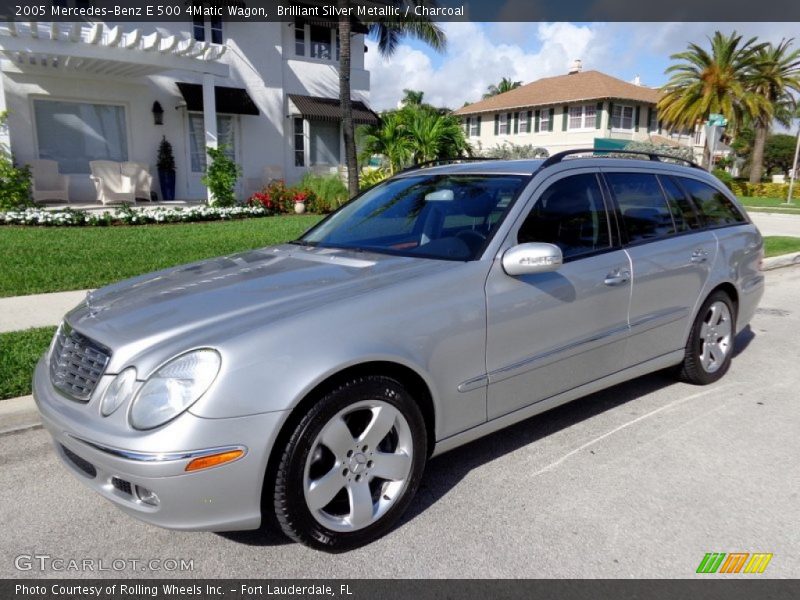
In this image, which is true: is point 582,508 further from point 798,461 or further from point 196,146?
point 196,146

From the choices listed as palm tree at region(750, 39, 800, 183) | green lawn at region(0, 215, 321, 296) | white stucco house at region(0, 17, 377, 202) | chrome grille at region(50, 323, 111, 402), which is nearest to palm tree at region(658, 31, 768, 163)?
palm tree at region(750, 39, 800, 183)

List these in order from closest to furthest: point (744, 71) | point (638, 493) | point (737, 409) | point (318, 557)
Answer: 1. point (318, 557)
2. point (638, 493)
3. point (737, 409)
4. point (744, 71)

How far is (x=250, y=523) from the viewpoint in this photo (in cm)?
252

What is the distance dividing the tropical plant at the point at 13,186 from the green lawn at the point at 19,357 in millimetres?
9168

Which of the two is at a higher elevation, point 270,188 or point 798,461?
point 270,188

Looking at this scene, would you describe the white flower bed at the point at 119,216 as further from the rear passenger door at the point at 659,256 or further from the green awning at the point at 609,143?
the green awning at the point at 609,143

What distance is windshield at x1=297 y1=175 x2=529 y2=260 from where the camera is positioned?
3518 millimetres

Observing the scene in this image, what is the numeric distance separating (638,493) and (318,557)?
5.52ft

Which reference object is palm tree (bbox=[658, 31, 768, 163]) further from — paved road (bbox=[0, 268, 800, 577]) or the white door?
paved road (bbox=[0, 268, 800, 577])

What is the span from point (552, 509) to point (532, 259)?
48.7 inches

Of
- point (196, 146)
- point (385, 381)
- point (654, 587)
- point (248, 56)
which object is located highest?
point (248, 56)

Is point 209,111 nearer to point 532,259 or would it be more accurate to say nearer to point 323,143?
point 323,143

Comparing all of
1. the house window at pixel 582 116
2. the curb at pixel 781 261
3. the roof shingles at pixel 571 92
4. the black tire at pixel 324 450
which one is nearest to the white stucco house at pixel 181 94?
the curb at pixel 781 261

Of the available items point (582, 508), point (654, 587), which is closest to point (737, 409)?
point (582, 508)
